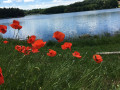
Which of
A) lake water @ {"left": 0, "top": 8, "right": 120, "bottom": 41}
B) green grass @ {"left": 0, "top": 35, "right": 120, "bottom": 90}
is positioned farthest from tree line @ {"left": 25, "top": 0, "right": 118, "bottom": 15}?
green grass @ {"left": 0, "top": 35, "right": 120, "bottom": 90}

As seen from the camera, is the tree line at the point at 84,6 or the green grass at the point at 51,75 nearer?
the green grass at the point at 51,75

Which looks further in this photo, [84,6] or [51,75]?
[84,6]

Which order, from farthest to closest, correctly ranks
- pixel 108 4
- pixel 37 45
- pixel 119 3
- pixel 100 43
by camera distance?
pixel 119 3
pixel 108 4
pixel 100 43
pixel 37 45

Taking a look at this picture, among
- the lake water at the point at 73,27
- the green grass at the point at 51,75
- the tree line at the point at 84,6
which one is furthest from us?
the tree line at the point at 84,6

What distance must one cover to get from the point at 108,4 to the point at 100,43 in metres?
84.2

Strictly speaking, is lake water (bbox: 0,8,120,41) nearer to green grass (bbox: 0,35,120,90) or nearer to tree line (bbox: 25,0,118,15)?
green grass (bbox: 0,35,120,90)

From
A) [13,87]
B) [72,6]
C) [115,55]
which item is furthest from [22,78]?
[72,6]

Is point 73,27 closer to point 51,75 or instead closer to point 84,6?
point 51,75

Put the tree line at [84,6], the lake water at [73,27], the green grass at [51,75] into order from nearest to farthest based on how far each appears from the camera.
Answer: the green grass at [51,75]
the lake water at [73,27]
the tree line at [84,6]

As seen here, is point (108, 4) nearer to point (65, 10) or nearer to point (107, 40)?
point (65, 10)

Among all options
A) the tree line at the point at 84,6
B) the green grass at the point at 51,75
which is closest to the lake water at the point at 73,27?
the green grass at the point at 51,75

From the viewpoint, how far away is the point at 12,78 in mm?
1649

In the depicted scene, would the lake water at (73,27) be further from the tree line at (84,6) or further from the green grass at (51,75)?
the tree line at (84,6)

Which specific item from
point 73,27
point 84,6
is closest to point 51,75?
point 73,27
